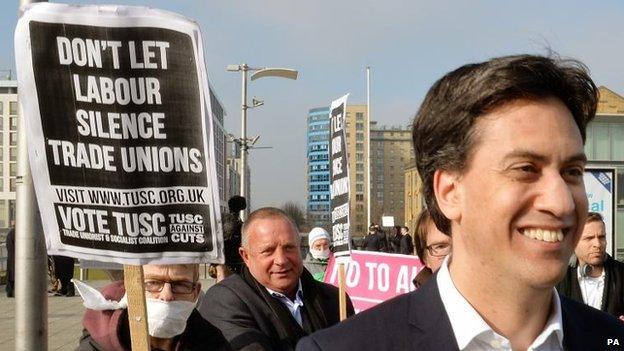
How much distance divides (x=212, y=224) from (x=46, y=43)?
3.11 ft

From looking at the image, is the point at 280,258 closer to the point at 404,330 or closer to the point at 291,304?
the point at 291,304

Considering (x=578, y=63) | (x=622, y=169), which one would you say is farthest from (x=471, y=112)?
(x=622, y=169)

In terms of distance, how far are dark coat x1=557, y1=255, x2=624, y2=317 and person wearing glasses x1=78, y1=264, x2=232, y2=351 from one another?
3512 millimetres

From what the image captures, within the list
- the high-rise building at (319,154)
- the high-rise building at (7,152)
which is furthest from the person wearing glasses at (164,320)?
the high-rise building at (7,152)

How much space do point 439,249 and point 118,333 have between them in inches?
85.9

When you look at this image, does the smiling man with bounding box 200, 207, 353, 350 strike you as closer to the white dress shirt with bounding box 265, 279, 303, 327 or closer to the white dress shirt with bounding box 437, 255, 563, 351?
the white dress shirt with bounding box 265, 279, 303, 327

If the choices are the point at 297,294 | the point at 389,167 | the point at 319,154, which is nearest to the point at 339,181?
the point at 297,294

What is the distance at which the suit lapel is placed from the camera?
1882 millimetres

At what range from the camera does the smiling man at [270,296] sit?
4484mm

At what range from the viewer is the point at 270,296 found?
4.77 metres

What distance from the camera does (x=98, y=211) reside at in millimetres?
3285

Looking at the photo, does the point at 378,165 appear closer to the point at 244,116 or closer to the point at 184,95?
the point at 244,116

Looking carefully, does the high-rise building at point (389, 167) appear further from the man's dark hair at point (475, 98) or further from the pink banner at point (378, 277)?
the man's dark hair at point (475, 98)

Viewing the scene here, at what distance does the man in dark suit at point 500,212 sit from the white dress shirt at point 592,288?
456 centimetres
